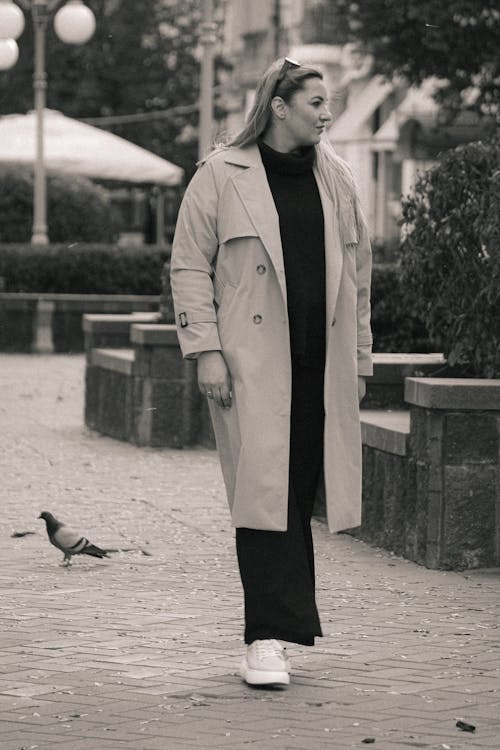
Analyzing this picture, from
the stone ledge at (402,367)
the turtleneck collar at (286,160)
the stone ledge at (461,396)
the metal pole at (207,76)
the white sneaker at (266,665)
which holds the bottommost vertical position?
the white sneaker at (266,665)

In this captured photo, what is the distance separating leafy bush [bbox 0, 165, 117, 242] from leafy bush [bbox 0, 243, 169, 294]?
2949 mm

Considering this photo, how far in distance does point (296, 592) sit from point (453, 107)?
80.1ft

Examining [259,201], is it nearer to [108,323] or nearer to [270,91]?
[270,91]

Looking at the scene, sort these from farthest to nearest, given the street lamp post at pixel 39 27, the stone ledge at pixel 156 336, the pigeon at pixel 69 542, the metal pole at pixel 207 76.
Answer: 1. the street lamp post at pixel 39 27
2. the metal pole at pixel 207 76
3. the stone ledge at pixel 156 336
4. the pigeon at pixel 69 542

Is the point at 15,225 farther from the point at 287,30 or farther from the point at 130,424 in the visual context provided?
the point at 287,30

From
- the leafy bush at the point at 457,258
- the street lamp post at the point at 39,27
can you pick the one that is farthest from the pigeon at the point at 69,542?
the street lamp post at the point at 39,27

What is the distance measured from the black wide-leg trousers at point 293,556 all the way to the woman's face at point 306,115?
69 centimetres

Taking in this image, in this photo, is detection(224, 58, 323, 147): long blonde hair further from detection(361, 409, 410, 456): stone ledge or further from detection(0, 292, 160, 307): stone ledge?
detection(0, 292, 160, 307): stone ledge

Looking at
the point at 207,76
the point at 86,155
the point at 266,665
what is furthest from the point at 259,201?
the point at 86,155

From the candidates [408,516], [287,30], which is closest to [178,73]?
[287,30]

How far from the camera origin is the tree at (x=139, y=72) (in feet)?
163

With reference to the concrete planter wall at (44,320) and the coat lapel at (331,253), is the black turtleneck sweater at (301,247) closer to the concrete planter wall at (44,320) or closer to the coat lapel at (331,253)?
the coat lapel at (331,253)

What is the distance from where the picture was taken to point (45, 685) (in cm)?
601

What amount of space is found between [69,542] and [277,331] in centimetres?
262
